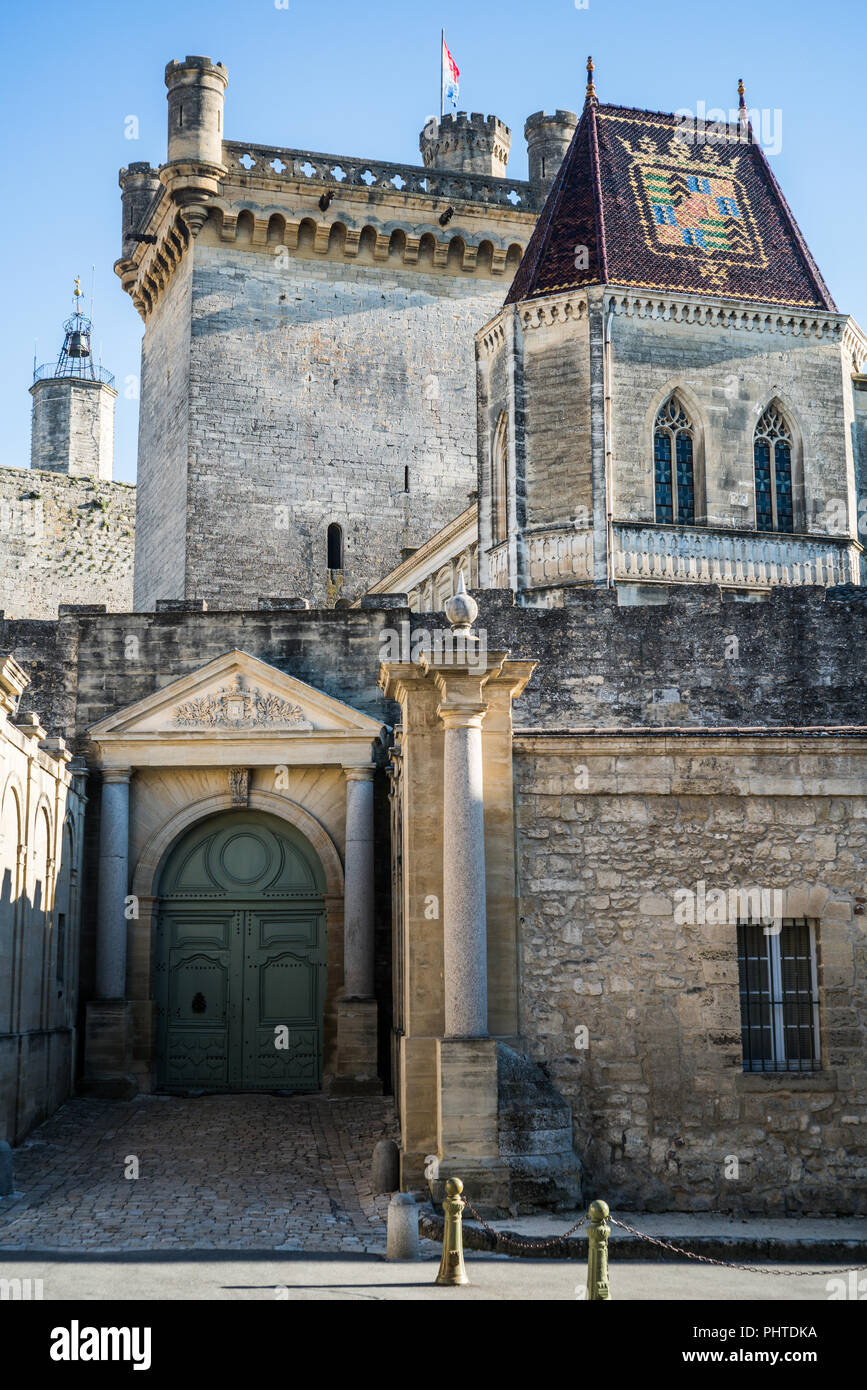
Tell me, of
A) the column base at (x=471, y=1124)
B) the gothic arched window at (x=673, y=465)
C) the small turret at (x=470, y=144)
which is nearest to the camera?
the column base at (x=471, y=1124)

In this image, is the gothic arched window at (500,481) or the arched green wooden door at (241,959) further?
the gothic arched window at (500,481)

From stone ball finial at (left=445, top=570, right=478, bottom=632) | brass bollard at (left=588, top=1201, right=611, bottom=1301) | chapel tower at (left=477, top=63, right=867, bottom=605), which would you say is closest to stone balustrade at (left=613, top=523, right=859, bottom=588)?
chapel tower at (left=477, top=63, right=867, bottom=605)

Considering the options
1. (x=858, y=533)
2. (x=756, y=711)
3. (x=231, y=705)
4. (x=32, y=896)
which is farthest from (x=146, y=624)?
(x=858, y=533)

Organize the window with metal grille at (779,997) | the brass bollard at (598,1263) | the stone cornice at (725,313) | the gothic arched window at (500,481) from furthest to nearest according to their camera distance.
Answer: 1. the gothic arched window at (500,481)
2. the stone cornice at (725,313)
3. the window with metal grille at (779,997)
4. the brass bollard at (598,1263)

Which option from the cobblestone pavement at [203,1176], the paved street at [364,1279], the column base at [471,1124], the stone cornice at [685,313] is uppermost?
the stone cornice at [685,313]

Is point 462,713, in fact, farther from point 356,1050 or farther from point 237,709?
point 237,709

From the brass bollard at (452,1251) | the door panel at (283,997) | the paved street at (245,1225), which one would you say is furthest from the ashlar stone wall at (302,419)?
the brass bollard at (452,1251)

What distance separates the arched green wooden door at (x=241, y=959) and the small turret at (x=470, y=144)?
933 inches

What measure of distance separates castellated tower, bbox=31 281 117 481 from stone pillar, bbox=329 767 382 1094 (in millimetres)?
41922

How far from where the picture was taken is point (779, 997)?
12.5m

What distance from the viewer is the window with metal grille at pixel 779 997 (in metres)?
12.4

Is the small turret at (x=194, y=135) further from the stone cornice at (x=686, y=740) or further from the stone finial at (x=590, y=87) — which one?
the stone cornice at (x=686, y=740)

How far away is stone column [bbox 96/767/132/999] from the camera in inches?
699

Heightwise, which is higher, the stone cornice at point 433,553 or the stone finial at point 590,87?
the stone finial at point 590,87
